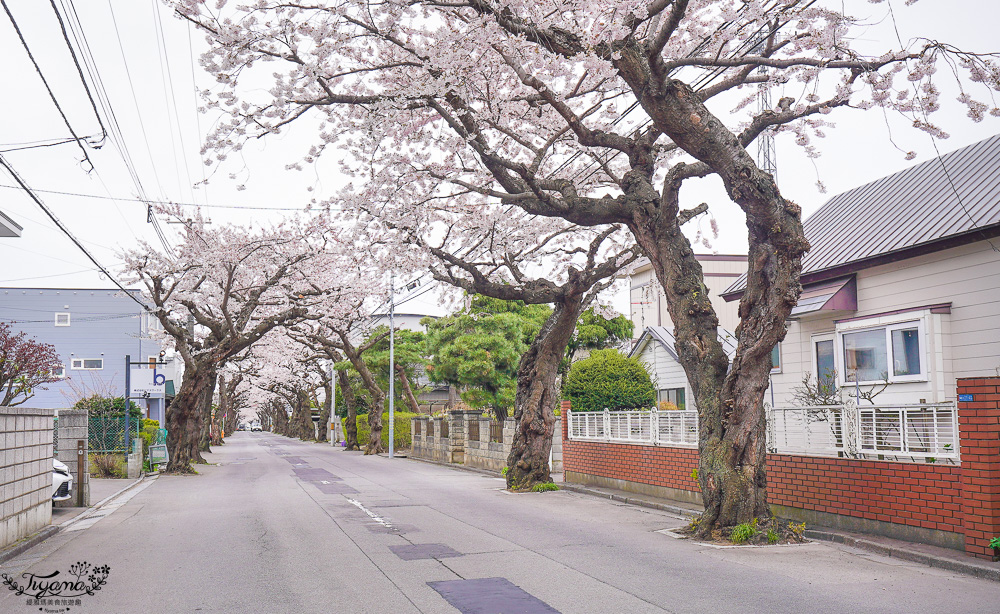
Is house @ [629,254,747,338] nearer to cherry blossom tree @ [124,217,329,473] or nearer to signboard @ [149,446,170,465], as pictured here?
cherry blossom tree @ [124,217,329,473]

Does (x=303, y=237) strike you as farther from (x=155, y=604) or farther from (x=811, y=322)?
(x=155, y=604)

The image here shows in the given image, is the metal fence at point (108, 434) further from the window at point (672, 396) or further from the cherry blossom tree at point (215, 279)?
→ the window at point (672, 396)

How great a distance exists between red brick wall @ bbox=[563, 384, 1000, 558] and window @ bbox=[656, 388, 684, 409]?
39.9ft

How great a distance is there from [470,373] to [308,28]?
2217cm

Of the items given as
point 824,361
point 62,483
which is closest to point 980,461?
point 824,361

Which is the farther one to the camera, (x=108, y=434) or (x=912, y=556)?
(x=108, y=434)

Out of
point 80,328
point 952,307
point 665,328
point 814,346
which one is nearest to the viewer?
point 952,307

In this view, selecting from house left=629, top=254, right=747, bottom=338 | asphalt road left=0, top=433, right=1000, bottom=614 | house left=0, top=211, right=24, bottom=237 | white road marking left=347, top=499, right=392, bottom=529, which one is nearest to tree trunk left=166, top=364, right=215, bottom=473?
asphalt road left=0, top=433, right=1000, bottom=614

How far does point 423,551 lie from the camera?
376 inches

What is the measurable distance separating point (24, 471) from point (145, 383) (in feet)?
46.5

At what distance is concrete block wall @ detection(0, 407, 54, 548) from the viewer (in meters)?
9.94

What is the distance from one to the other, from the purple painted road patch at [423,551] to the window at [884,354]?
8.14 meters

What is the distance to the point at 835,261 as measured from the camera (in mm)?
14570

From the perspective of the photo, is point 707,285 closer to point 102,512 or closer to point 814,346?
point 814,346
